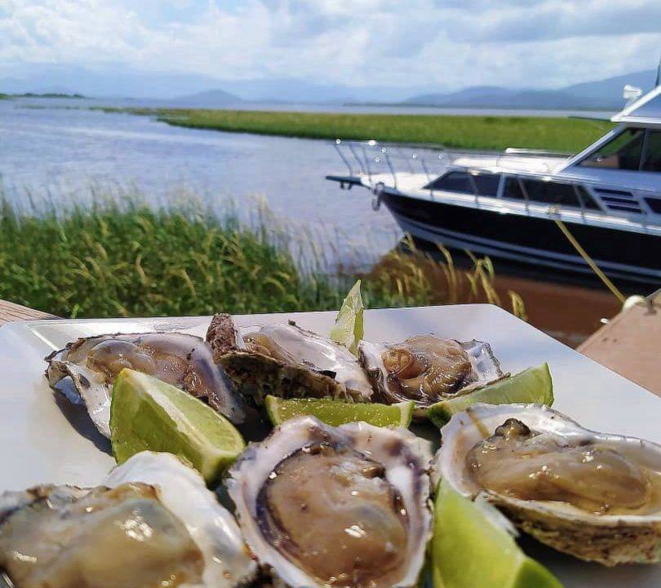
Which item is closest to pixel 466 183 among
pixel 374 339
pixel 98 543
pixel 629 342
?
pixel 629 342

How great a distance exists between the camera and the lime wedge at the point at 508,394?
1209mm

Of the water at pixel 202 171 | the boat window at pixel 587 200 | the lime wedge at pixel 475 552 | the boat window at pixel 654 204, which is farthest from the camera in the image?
the water at pixel 202 171

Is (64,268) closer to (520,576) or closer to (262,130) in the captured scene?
(520,576)

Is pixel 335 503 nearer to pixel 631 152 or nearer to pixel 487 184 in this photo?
pixel 631 152

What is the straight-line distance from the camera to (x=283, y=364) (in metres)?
1.23

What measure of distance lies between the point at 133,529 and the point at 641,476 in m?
0.74

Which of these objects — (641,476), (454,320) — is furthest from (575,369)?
(641,476)

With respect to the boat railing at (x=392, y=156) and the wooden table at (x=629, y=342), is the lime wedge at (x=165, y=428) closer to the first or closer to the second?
the wooden table at (x=629, y=342)

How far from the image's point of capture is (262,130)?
87.5 feet

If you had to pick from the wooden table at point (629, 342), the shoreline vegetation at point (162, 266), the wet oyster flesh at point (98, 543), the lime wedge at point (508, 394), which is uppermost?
the wet oyster flesh at point (98, 543)

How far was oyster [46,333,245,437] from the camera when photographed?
1.19m

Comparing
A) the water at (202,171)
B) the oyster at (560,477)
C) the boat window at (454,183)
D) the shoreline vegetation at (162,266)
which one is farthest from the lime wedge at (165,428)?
the boat window at (454,183)

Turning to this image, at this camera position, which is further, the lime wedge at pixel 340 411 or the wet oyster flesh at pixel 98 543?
the lime wedge at pixel 340 411

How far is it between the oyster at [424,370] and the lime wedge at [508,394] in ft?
0.13
